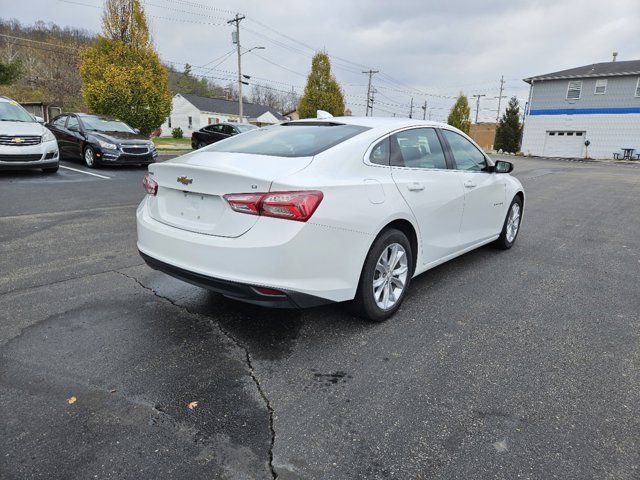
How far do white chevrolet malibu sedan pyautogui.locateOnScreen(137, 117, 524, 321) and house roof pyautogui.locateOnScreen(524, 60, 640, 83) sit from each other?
3852 cm

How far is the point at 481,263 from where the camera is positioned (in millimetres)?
5180

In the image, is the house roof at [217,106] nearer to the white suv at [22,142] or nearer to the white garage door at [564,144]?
the white garage door at [564,144]

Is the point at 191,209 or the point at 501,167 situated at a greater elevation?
the point at 501,167

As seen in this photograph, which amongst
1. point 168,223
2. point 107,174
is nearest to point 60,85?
point 107,174

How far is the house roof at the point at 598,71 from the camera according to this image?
111 ft

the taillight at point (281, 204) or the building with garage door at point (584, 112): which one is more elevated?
the building with garage door at point (584, 112)

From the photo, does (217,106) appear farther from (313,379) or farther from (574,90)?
(313,379)

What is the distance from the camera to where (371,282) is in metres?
3.26

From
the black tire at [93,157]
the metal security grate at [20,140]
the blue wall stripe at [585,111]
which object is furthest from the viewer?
the blue wall stripe at [585,111]

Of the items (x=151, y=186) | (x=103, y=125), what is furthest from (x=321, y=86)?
(x=151, y=186)

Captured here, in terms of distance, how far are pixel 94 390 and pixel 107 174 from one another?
10.4 metres

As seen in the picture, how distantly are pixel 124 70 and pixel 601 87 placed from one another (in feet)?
115

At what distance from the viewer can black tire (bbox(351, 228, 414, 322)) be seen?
323cm

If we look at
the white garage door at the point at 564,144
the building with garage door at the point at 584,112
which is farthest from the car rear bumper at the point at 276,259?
the white garage door at the point at 564,144
